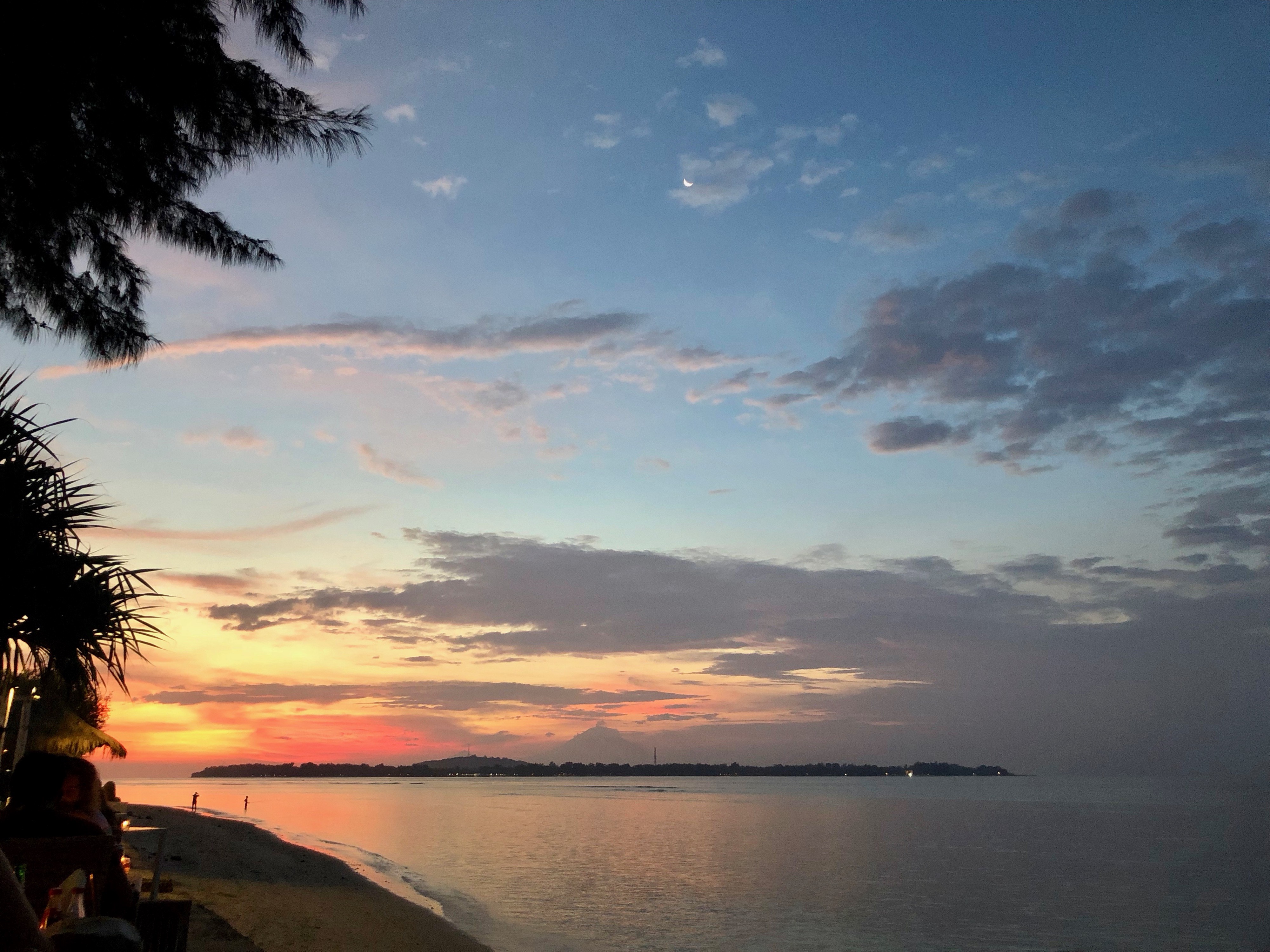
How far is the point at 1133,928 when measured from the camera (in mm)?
24906

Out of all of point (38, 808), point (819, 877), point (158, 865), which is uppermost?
point (38, 808)

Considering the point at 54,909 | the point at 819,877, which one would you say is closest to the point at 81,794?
the point at 54,909

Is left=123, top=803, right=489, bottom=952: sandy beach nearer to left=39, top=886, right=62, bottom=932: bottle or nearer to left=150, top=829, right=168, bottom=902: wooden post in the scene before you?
left=150, top=829, right=168, bottom=902: wooden post

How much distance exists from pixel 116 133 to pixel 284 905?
1713 cm

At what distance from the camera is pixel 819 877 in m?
33.8

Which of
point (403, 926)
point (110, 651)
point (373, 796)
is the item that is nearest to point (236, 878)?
point (403, 926)

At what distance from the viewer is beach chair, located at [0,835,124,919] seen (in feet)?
14.6

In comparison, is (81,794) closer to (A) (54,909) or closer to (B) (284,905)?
(A) (54,909)

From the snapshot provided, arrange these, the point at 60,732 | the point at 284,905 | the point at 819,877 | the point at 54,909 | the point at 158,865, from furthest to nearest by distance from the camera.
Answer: the point at 819,877 → the point at 60,732 → the point at 284,905 → the point at 158,865 → the point at 54,909

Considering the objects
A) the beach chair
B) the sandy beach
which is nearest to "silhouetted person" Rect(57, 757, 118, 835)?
the beach chair

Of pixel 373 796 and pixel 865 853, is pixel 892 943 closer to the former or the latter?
pixel 865 853

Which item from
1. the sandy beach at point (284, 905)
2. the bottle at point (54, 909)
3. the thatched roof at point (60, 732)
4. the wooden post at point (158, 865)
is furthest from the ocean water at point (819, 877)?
the bottle at point (54, 909)

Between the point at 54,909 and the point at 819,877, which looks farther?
the point at 819,877

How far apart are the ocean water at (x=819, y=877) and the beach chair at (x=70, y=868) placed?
16.4 m
